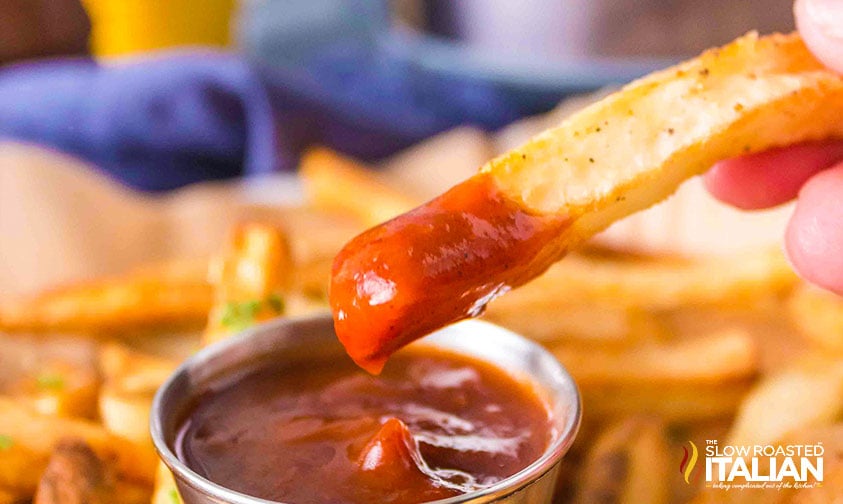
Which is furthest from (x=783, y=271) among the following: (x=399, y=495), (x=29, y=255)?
(x=29, y=255)

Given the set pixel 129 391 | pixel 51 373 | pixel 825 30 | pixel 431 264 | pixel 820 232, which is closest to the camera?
pixel 431 264

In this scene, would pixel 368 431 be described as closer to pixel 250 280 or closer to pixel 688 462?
pixel 250 280

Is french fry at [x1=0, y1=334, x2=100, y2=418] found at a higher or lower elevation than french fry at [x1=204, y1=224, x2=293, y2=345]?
lower

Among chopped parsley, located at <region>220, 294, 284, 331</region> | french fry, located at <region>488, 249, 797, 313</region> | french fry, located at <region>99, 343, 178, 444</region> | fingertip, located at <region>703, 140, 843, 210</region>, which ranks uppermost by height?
fingertip, located at <region>703, 140, 843, 210</region>

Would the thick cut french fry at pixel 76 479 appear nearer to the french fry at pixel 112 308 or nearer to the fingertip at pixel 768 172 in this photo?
the french fry at pixel 112 308

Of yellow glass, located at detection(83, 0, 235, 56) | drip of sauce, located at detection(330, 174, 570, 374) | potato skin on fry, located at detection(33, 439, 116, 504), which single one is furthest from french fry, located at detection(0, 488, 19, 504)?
yellow glass, located at detection(83, 0, 235, 56)

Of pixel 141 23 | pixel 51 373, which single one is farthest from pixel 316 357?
pixel 141 23

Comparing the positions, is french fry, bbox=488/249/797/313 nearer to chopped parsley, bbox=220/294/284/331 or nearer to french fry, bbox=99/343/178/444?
chopped parsley, bbox=220/294/284/331
